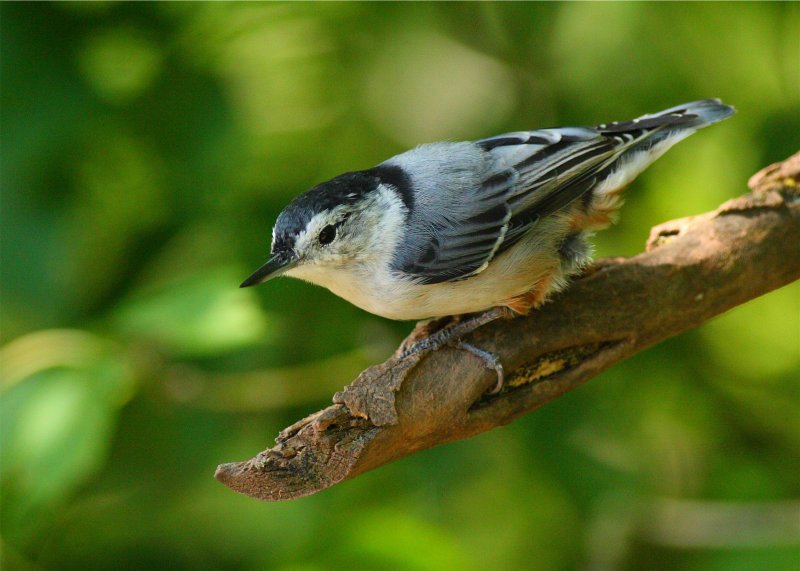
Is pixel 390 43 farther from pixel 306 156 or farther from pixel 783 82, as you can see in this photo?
pixel 783 82

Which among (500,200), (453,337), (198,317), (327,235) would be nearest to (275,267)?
(327,235)

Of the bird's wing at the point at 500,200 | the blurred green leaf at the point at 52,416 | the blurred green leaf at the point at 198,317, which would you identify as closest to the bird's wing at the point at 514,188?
the bird's wing at the point at 500,200

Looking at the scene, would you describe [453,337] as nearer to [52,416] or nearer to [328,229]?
[328,229]

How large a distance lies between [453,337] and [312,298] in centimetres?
74

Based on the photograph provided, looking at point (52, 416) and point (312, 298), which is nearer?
point (52, 416)

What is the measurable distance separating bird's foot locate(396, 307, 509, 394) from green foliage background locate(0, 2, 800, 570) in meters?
0.39

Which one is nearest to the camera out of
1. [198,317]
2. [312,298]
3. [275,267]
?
[275,267]

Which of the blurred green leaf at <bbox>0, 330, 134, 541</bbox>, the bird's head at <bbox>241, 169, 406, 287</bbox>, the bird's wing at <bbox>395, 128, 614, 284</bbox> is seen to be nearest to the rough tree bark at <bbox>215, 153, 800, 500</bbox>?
the bird's wing at <bbox>395, 128, 614, 284</bbox>

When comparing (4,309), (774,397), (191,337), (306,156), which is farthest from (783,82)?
(4,309)

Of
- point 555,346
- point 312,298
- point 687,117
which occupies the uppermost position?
point 687,117

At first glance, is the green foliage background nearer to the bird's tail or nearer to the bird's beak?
the bird's beak

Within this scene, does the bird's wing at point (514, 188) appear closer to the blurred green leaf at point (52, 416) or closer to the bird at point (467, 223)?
the bird at point (467, 223)

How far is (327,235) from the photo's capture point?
6.17 feet

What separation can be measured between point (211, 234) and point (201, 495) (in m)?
0.76
